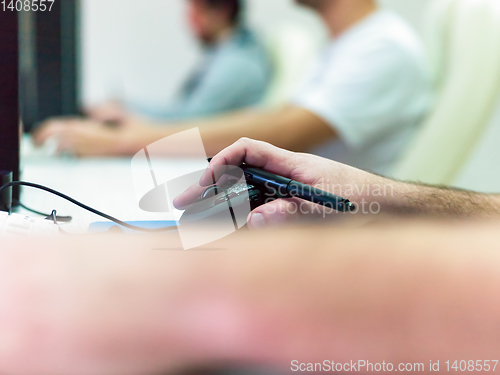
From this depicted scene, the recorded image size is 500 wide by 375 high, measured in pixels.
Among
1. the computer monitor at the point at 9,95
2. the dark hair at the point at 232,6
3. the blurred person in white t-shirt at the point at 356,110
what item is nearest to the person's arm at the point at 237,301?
the computer monitor at the point at 9,95

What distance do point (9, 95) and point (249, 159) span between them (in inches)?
10.8

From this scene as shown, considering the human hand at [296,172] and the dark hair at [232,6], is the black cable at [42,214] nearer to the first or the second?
the human hand at [296,172]

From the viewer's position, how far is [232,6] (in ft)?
6.48

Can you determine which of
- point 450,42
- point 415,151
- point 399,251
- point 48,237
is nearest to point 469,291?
point 399,251

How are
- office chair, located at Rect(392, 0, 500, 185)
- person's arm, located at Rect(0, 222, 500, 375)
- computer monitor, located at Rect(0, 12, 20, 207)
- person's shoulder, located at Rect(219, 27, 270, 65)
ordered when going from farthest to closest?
person's shoulder, located at Rect(219, 27, 270, 65) < office chair, located at Rect(392, 0, 500, 185) < computer monitor, located at Rect(0, 12, 20, 207) < person's arm, located at Rect(0, 222, 500, 375)

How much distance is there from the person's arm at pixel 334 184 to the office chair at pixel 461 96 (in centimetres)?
55

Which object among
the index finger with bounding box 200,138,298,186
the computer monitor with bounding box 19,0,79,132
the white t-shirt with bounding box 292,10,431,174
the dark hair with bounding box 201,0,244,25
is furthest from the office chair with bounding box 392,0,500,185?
the dark hair with bounding box 201,0,244,25

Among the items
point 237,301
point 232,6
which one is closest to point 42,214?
point 237,301

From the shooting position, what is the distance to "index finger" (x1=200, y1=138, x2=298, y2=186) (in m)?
0.30

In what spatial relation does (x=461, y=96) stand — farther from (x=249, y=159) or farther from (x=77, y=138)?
(x=77, y=138)

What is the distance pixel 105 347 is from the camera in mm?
141

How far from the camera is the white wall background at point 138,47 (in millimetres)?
2656

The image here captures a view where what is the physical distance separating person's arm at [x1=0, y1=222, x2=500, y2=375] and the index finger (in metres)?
0.15

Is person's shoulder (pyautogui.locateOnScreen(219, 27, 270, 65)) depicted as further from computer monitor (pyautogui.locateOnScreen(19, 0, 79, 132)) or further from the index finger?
the index finger
